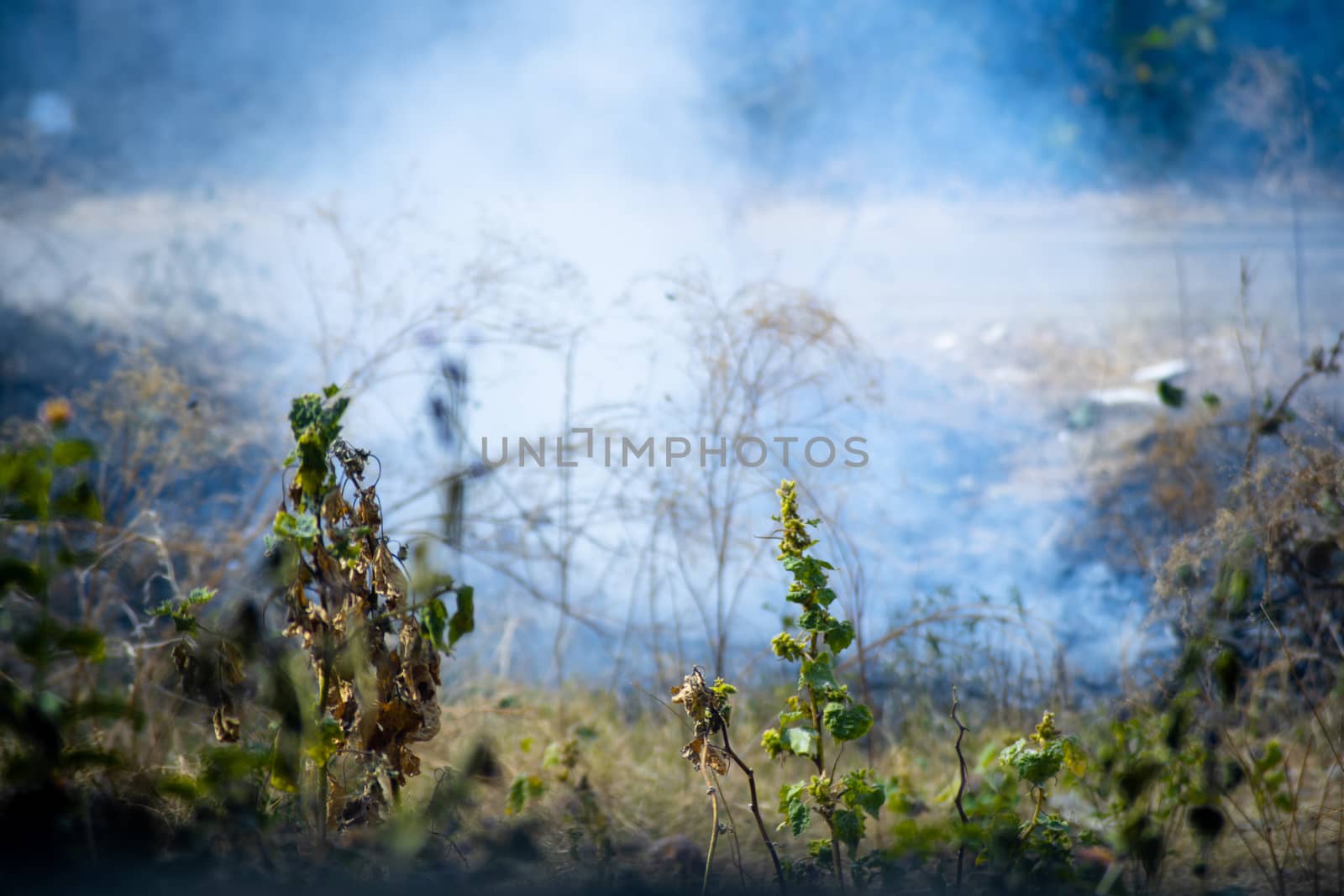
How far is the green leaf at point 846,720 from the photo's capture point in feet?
4.09

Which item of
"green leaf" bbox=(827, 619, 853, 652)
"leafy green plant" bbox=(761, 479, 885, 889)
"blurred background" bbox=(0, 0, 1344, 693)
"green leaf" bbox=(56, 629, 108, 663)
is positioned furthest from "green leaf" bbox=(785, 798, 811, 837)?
"blurred background" bbox=(0, 0, 1344, 693)

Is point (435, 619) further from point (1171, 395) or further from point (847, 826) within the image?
point (1171, 395)

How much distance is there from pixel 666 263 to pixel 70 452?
6.13ft

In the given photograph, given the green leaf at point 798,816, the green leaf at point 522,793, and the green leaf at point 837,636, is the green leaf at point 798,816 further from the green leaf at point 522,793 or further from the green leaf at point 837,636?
the green leaf at point 522,793

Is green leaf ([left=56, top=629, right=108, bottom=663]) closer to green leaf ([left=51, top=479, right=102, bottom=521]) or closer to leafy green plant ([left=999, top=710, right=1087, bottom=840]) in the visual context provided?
green leaf ([left=51, top=479, right=102, bottom=521])

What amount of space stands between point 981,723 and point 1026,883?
119 cm

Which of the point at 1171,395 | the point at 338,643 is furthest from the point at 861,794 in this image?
the point at 1171,395

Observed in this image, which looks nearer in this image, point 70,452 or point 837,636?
point 70,452

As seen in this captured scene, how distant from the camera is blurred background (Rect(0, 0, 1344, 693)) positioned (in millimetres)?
2562

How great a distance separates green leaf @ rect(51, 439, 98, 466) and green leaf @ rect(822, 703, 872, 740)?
93 cm

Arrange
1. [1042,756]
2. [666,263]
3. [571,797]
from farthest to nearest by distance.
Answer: [666,263] < [571,797] < [1042,756]

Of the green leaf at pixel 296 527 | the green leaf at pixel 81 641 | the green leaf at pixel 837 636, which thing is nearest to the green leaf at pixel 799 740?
the green leaf at pixel 837 636

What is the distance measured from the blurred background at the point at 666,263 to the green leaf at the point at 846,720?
1220mm

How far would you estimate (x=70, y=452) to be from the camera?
3.34 feet
